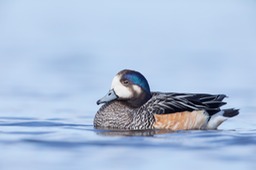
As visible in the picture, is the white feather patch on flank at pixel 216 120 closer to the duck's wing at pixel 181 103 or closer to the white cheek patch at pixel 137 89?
the duck's wing at pixel 181 103

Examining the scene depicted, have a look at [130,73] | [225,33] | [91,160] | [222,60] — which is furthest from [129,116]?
[225,33]

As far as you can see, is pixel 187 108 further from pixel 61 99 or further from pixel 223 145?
pixel 61 99

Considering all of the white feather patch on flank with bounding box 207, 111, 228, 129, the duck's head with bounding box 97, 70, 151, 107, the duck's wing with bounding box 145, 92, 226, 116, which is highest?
the duck's head with bounding box 97, 70, 151, 107

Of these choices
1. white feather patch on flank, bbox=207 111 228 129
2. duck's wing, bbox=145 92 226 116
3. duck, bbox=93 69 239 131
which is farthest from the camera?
white feather patch on flank, bbox=207 111 228 129

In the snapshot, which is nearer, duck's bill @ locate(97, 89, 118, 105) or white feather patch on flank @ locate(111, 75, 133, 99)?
duck's bill @ locate(97, 89, 118, 105)

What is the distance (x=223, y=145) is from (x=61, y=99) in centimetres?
517

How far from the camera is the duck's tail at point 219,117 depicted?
13297 millimetres

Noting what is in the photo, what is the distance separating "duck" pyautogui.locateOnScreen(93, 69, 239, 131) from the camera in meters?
13.0

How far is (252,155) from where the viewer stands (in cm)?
1075

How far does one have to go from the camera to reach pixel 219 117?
13398 mm

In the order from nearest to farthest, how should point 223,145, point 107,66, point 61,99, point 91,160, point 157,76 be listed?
point 91,160, point 223,145, point 61,99, point 157,76, point 107,66

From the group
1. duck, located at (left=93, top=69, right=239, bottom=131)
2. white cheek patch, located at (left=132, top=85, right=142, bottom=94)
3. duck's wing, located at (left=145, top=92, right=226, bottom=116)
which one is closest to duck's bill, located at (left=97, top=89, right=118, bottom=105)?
duck, located at (left=93, top=69, right=239, bottom=131)

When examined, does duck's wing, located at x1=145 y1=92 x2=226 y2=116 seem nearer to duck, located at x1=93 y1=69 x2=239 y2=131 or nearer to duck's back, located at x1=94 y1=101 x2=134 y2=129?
duck, located at x1=93 y1=69 x2=239 y2=131

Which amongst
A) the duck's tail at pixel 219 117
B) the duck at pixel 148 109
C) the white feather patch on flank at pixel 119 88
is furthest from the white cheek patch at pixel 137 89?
the duck's tail at pixel 219 117
